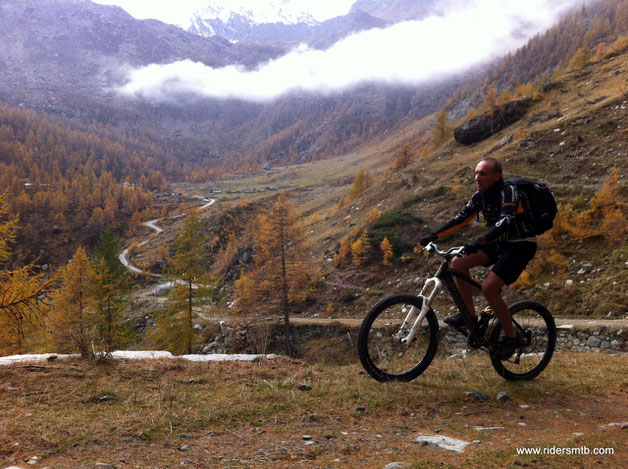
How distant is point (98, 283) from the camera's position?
99.1 ft

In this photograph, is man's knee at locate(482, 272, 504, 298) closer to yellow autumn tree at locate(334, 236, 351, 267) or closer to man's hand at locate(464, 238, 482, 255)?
man's hand at locate(464, 238, 482, 255)

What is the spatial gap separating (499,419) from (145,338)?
43304 millimetres

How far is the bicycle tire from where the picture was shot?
6566 mm

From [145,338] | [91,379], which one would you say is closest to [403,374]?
[91,379]

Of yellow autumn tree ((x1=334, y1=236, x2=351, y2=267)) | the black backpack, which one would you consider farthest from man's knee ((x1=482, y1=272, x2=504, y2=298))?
yellow autumn tree ((x1=334, y1=236, x2=351, y2=267))

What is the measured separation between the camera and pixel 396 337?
21.2ft

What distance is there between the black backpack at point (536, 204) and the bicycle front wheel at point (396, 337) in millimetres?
2188

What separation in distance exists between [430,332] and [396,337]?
60 centimetres

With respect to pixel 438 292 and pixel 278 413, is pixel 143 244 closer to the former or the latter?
pixel 278 413

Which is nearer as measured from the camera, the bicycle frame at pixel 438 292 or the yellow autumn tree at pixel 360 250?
the bicycle frame at pixel 438 292

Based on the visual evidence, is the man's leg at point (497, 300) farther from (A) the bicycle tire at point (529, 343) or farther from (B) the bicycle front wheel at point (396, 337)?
(B) the bicycle front wheel at point (396, 337)

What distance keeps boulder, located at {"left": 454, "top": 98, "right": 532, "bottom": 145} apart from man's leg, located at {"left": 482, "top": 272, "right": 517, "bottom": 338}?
52027mm

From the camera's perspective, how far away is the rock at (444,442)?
13.7 feet

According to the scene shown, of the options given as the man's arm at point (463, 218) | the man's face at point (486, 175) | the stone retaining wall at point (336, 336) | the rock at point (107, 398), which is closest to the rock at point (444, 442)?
the man's arm at point (463, 218)
